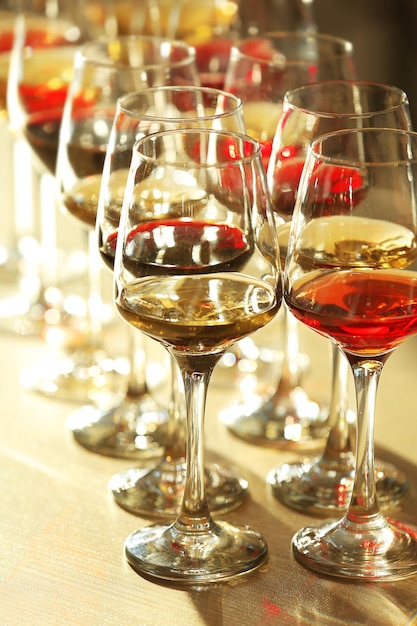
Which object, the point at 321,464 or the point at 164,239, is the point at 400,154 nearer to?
the point at 164,239

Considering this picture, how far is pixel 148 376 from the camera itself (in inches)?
52.1

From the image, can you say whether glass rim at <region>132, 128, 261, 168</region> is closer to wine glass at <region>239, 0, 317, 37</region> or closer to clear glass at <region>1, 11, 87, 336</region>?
clear glass at <region>1, 11, 87, 336</region>

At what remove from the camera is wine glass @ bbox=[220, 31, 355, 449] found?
3.88 ft

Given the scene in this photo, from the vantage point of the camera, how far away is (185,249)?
88 cm

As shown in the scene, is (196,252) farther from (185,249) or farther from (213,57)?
(213,57)

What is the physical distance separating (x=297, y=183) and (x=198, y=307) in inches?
7.7

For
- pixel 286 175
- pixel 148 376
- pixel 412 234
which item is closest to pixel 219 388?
pixel 148 376

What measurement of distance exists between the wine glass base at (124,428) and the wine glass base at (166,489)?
5 centimetres

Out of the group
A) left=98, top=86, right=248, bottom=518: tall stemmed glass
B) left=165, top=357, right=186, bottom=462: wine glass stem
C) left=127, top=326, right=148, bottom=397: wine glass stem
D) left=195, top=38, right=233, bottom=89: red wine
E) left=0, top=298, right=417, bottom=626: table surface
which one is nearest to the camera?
left=0, top=298, right=417, bottom=626: table surface

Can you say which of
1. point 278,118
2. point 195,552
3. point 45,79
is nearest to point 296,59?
point 278,118

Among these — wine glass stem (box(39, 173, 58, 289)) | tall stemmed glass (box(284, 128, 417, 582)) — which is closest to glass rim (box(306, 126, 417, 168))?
tall stemmed glass (box(284, 128, 417, 582))

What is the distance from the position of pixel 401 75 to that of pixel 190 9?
1.40m

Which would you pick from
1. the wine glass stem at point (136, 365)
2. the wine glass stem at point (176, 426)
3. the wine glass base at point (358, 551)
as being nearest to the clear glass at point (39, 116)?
the wine glass stem at point (136, 365)

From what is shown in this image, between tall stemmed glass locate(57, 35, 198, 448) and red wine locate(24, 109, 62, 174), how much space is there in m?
0.12
